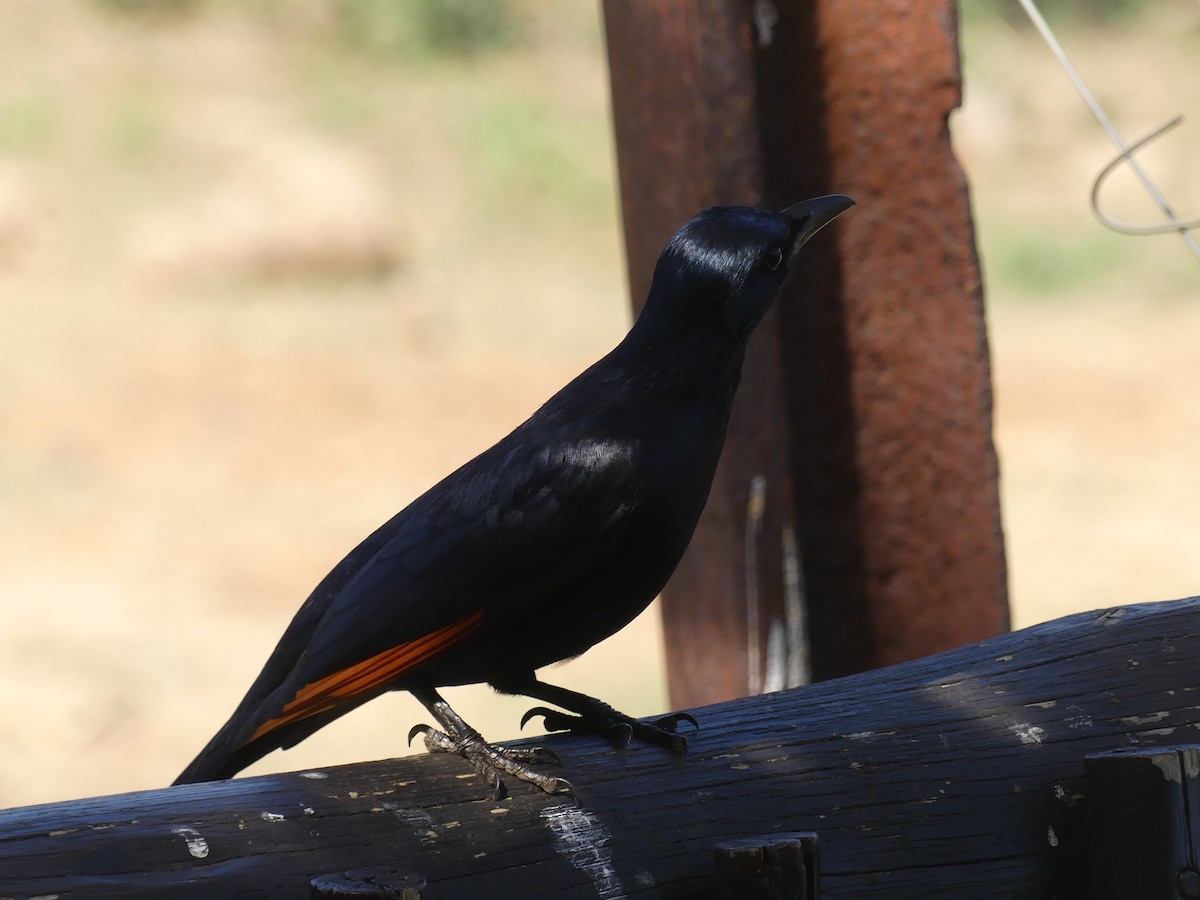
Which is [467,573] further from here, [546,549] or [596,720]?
[596,720]

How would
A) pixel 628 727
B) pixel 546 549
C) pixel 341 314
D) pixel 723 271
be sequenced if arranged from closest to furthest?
pixel 628 727 < pixel 546 549 < pixel 723 271 < pixel 341 314

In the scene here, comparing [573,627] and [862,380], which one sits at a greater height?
[862,380]

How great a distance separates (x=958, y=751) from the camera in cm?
216

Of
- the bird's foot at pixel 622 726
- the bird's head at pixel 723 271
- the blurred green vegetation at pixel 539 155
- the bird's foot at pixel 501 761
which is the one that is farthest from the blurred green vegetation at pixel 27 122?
the bird's foot at pixel 501 761

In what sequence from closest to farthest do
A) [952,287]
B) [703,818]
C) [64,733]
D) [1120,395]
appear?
[703,818], [952,287], [64,733], [1120,395]

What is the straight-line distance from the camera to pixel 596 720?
240cm

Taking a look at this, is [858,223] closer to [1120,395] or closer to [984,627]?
[984,627]

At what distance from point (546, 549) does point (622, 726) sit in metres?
0.30

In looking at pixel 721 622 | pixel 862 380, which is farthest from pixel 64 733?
pixel 862 380

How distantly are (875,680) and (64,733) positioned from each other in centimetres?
493

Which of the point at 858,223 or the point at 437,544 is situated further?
the point at 858,223

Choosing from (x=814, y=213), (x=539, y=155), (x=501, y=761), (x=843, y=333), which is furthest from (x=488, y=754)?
(x=539, y=155)

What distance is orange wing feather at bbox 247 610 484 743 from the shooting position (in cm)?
231

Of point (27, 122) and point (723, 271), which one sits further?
point (27, 122)
